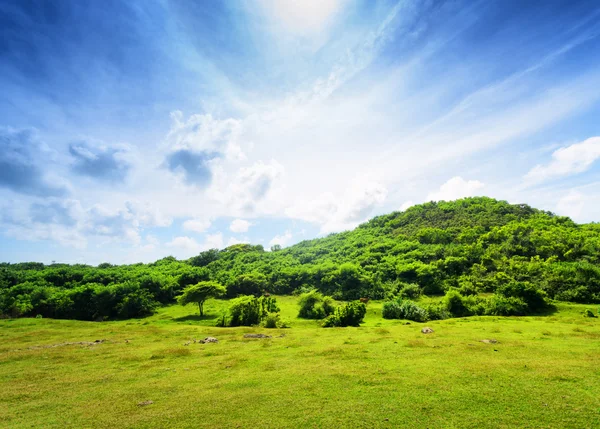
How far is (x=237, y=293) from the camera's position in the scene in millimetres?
87188

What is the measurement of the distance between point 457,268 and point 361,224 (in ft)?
288

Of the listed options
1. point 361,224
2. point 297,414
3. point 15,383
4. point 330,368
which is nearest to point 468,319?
point 330,368

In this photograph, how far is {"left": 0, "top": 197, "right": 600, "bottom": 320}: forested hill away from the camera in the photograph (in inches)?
2491

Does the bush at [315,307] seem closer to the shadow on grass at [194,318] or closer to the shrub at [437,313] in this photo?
the shrub at [437,313]

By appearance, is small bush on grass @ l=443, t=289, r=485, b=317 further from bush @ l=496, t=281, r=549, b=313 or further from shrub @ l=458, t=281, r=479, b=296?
shrub @ l=458, t=281, r=479, b=296

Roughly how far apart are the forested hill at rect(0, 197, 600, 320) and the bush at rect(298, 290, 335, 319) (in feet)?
75.4

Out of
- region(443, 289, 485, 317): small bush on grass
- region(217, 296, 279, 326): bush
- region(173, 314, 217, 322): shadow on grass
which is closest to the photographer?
region(217, 296, 279, 326): bush

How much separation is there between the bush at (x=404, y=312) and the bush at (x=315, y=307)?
10.3 meters

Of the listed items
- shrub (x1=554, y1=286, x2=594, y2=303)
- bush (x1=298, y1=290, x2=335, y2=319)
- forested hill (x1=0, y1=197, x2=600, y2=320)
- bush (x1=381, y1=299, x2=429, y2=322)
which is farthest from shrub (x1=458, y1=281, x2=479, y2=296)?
bush (x1=298, y1=290, x2=335, y2=319)

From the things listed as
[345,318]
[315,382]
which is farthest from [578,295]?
[315,382]

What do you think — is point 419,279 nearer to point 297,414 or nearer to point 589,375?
point 589,375

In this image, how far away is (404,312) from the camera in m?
51.8

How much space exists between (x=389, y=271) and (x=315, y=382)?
77.5m

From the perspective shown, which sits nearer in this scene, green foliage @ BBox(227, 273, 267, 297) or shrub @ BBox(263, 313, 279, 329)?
shrub @ BBox(263, 313, 279, 329)
